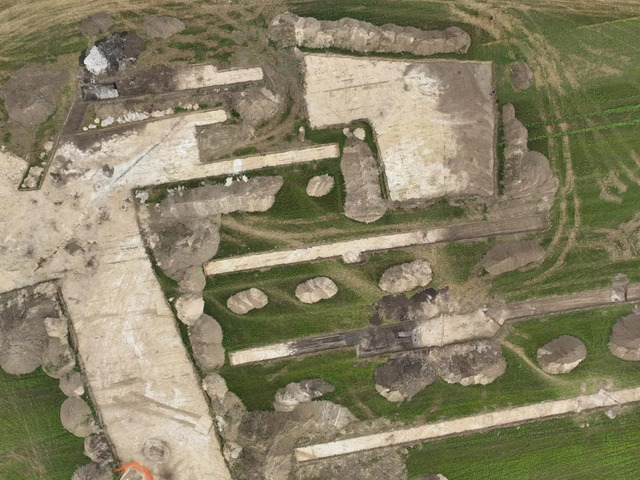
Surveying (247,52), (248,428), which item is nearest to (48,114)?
(247,52)

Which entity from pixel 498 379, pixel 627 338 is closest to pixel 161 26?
pixel 498 379

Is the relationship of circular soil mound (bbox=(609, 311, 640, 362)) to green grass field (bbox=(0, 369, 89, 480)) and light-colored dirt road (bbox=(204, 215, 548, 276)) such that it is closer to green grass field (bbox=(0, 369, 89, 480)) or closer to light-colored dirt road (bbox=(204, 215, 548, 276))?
light-colored dirt road (bbox=(204, 215, 548, 276))

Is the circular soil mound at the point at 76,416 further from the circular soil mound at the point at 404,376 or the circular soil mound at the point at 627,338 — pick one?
the circular soil mound at the point at 627,338

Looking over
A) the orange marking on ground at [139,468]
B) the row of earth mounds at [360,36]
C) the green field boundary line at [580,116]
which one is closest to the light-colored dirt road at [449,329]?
the orange marking on ground at [139,468]

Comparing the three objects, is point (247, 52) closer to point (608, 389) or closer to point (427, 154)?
point (427, 154)

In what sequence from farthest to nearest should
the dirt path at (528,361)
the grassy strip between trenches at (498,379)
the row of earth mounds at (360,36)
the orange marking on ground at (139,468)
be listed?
the dirt path at (528,361) < the grassy strip between trenches at (498,379) < the orange marking on ground at (139,468) < the row of earth mounds at (360,36)

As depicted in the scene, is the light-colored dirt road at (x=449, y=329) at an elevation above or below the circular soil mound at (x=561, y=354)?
above

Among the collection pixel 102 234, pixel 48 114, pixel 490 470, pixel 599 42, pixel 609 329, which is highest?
pixel 48 114

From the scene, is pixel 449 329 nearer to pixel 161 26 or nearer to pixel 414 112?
pixel 414 112
